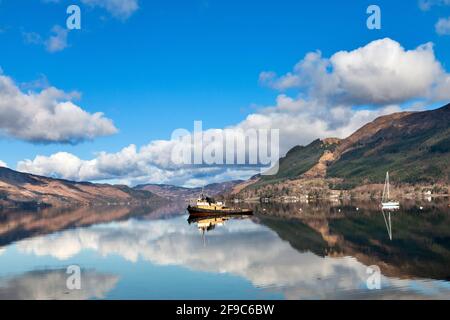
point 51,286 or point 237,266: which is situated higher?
point 237,266

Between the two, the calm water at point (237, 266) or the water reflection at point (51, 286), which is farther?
the calm water at point (237, 266)

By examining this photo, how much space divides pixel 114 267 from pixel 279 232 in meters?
65.8

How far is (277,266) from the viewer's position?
73.6m

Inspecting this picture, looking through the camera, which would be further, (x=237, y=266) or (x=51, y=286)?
(x=237, y=266)

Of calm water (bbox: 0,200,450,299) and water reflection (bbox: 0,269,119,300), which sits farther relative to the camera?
calm water (bbox: 0,200,450,299)
